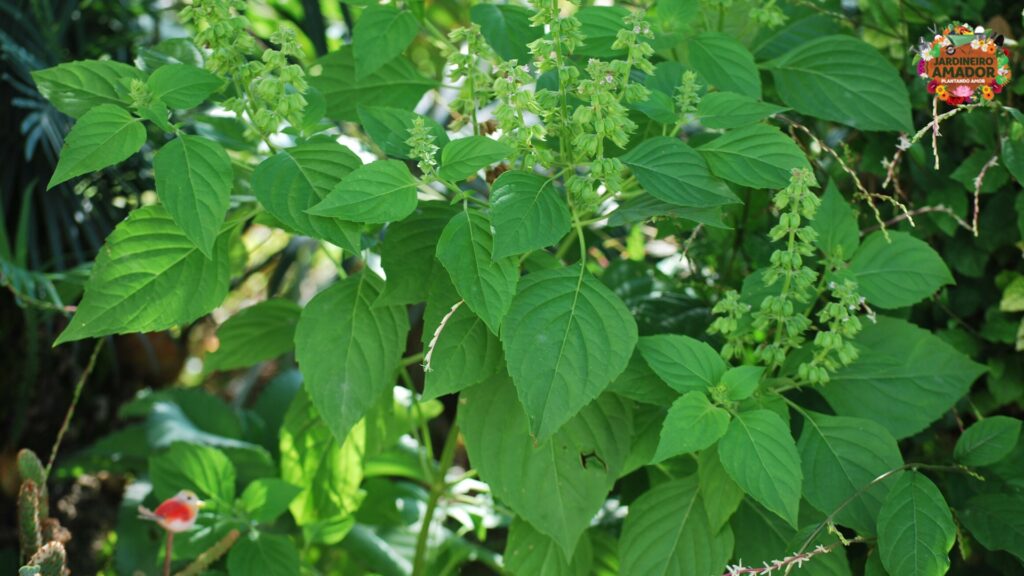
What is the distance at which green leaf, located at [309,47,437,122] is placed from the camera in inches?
45.1

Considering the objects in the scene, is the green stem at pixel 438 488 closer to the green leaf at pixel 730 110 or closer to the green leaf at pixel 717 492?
the green leaf at pixel 717 492

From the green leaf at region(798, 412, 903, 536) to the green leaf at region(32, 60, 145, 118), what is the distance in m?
0.76

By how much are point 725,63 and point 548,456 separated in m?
0.46

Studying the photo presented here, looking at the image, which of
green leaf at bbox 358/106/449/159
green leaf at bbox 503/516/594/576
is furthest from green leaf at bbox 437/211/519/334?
green leaf at bbox 503/516/594/576

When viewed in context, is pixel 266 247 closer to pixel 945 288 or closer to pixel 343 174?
pixel 343 174

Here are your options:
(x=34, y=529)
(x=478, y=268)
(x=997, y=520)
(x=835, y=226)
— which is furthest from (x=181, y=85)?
(x=997, y=520)

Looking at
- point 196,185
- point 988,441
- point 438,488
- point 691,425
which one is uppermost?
point 196,185

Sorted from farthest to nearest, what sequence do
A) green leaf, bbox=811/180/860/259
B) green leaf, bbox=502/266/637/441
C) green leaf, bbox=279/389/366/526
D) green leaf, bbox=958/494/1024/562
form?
1. green leaf, bbox=279/389/366/526
2. green leaf, bbox=811/180/860/259
3. green leaf, bbox=958/494/1024/562
4. green leaf, bbox=502/266/637/441

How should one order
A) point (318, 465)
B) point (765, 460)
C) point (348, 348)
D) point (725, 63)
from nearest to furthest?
1. point (765, 460)
2. point (348, 348)
3. point (725, 63)
4. point (318, 465)

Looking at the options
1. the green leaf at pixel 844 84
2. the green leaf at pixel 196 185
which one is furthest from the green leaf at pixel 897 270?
the green leaf at pixel 196 185

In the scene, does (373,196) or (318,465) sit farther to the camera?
(318,465)

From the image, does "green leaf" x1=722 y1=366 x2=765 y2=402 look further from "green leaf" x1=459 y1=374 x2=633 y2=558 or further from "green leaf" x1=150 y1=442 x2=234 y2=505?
"green leaf" x1=150 y1=442 x2=234 y2=505

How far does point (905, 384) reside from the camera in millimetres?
1064

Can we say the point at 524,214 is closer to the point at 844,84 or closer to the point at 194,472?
the point at 844,84
